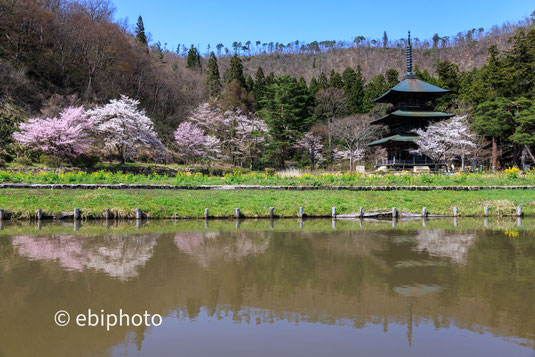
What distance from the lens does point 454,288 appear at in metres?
6.61

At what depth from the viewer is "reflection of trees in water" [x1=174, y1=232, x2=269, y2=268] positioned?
356 inches

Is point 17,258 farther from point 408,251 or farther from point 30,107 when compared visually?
point 30,107

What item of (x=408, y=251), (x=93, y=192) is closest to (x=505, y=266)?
(x=408, y=251)

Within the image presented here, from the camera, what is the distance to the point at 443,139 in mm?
33594

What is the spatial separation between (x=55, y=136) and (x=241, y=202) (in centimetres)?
1732

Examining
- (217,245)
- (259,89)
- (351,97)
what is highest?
(259,89)

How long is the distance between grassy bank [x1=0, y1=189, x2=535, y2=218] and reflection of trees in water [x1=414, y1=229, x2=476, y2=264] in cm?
466

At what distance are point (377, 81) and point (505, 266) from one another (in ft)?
165

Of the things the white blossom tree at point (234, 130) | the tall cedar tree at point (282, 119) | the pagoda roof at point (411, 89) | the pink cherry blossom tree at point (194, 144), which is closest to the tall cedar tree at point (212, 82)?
the white blossom tree at point (234, 130)

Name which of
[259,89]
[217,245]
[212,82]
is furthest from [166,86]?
[217,245]

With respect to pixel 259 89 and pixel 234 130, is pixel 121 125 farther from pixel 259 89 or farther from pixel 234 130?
pixel 259 89

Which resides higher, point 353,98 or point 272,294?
point 353,98

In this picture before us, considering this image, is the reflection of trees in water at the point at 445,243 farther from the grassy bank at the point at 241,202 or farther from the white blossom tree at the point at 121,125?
the white blossom tree at the point at 121,125

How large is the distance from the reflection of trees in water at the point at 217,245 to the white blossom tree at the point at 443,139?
89.3 feet
